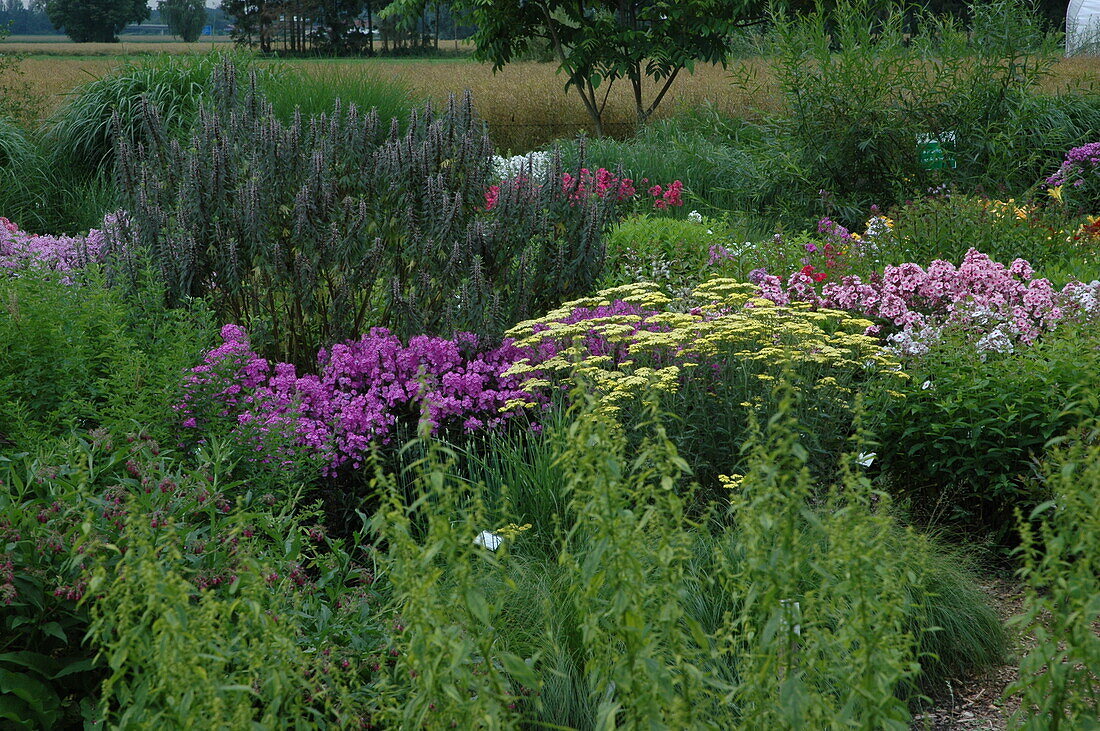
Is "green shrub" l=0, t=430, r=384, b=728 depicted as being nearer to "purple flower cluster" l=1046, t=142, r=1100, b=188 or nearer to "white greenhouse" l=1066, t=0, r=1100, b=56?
"purple flower cluster" l=1046, t=142, r=1100, b=188

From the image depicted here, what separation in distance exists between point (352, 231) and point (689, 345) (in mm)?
1822

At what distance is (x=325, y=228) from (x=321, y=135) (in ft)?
2.53

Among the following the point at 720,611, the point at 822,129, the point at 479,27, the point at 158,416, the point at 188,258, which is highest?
the point at 479,27

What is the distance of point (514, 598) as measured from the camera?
10.6 feet

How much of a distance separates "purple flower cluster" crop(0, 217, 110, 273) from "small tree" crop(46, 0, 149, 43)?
4914 cm

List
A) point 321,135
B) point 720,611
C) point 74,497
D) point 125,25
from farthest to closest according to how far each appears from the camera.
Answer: point 125,25, point 321,135, point 720,611, point 74,497

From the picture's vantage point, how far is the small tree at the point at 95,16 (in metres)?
48.8

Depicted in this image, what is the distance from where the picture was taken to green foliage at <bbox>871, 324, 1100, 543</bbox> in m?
3.98

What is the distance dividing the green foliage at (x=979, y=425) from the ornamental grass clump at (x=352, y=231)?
1896 millimetres

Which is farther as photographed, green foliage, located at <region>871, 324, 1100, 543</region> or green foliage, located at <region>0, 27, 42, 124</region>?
green foliage, located at <region>0, 27, 42, 124</region>

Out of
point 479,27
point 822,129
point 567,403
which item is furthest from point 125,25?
point 567,403

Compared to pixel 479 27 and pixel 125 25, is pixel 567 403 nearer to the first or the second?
pixel 479 27

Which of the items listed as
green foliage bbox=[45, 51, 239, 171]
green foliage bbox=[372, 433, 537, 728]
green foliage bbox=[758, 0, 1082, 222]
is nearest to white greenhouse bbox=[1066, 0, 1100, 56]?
green foliage bbox=[758, 0, 1082, 222]

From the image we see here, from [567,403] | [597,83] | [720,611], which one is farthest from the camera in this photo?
[597,83]
